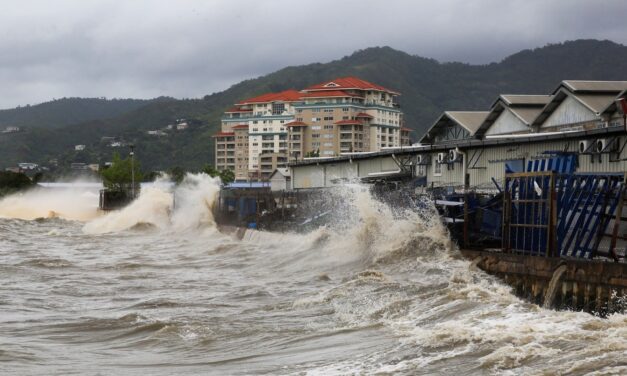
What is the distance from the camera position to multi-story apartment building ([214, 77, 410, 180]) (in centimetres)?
14538

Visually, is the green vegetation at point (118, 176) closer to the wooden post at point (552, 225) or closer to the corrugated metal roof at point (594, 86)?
Answer: the corrugated metal roof at point (594, 86)

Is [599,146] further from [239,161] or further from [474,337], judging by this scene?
[239,161]

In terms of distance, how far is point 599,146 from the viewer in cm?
2891

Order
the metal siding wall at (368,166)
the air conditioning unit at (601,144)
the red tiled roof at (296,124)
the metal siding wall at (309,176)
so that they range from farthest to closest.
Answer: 1. the red tiled roof at (296,124)
2. the metal siding wall at (309,176)
3. the metal siding wall at (368,166)
4. the air conditioning unit at (601,144)

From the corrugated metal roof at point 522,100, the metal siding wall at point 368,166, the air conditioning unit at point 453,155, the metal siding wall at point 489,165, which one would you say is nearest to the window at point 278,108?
the metal siding wall at point 489,165

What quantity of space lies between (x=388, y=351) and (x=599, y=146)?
17.0m

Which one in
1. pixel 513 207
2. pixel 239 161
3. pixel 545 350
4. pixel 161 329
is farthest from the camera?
pixel 239 161

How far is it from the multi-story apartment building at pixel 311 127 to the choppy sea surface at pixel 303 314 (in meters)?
103

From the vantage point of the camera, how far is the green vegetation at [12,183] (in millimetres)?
100750

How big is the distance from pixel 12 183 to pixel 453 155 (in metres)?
76.0

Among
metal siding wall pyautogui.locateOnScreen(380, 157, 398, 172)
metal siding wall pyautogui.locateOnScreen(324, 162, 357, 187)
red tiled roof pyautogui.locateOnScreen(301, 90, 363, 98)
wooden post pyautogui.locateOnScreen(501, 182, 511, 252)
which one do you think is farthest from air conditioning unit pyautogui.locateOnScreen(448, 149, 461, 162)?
red tiled roof pyautogui.locateOnScreen(301, 90, 363, 98)

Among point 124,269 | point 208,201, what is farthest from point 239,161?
point 124,269

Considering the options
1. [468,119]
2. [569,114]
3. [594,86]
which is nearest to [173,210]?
[468,119]

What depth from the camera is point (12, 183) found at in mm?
103312
